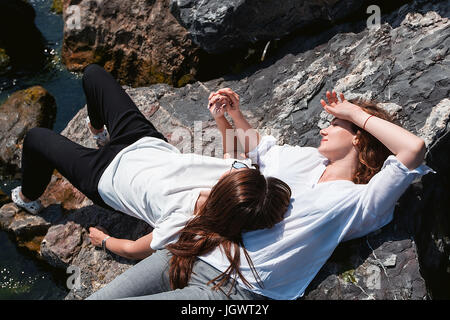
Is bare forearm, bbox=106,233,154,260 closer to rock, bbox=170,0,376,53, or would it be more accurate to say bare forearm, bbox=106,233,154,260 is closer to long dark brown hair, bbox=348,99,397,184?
long dark brown hair, bbox=348,99,397,184

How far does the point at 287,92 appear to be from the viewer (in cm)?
473

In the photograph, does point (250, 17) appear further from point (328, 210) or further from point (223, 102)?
point (328, 210)

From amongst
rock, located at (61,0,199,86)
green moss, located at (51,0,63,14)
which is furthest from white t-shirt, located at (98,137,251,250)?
green moss, located at (51,0,63,14)

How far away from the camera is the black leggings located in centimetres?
389

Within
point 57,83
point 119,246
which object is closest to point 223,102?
point 119,246

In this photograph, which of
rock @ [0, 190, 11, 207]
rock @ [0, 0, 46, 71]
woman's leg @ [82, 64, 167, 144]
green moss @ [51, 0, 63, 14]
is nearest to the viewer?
Result: woman's leg @ [82, 64, 167, 144]

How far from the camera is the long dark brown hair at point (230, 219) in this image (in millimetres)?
3045

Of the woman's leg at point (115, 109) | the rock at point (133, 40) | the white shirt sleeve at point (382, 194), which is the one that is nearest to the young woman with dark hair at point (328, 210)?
the white shirt sleeve at point (382, 194)

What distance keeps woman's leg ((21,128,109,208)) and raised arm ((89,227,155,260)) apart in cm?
29

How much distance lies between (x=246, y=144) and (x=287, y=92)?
1072mm

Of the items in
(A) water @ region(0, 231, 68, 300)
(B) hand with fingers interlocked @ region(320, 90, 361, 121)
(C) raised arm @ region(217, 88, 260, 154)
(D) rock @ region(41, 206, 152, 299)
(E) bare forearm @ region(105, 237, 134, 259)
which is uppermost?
(B) hand with fingers interlocked @ region(320, 90, 361, 121)

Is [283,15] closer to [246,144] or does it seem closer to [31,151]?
[246,144]

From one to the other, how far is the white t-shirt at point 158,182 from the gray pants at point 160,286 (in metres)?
0.15
